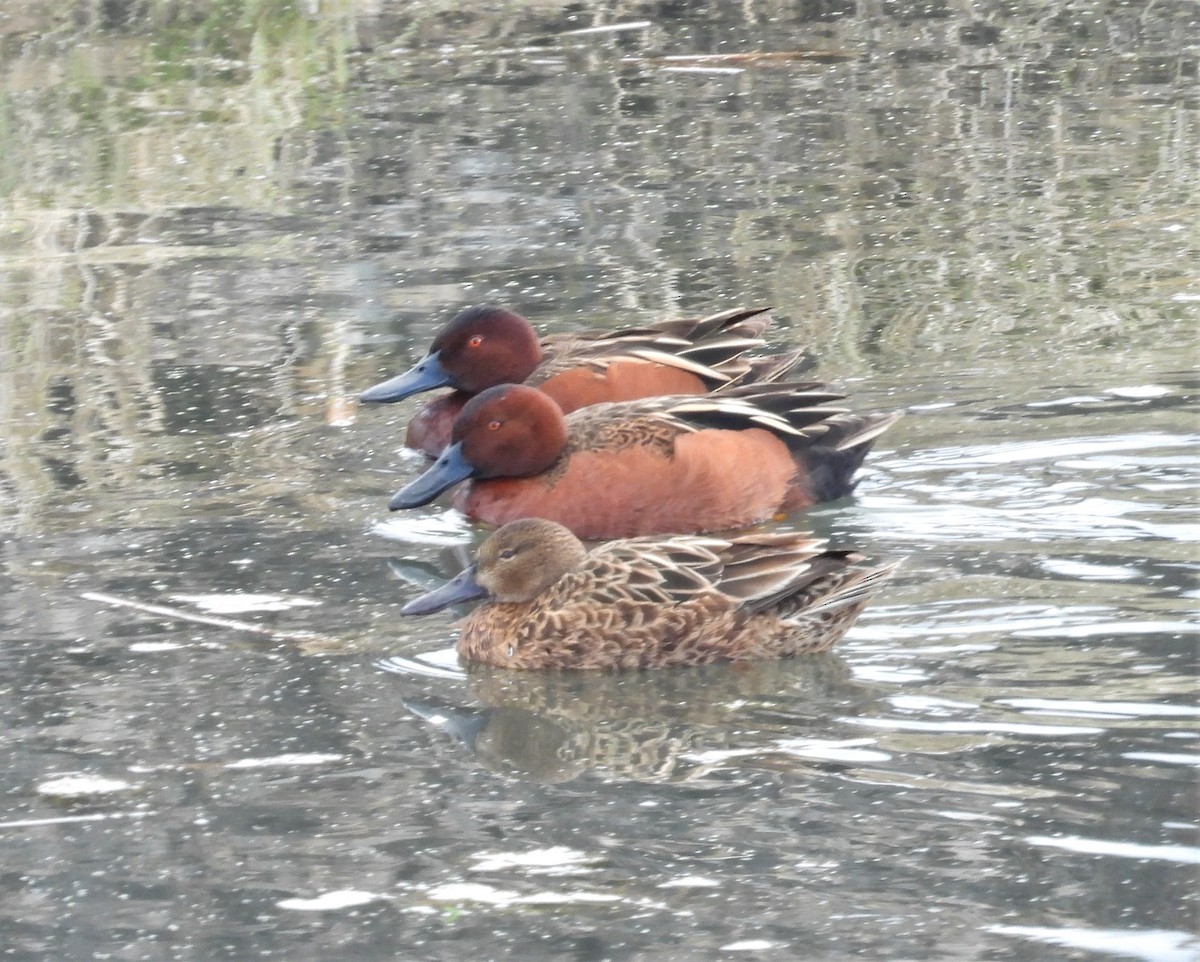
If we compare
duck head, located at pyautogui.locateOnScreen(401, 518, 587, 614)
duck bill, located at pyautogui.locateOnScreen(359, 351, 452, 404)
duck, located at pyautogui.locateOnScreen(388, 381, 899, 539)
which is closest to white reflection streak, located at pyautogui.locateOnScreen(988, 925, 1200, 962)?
duck head, located at pyautogui.locateOnScreen(401, 518, 587, 614)

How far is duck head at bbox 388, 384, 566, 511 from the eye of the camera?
23.5 ft

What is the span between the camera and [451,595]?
19.9 ft

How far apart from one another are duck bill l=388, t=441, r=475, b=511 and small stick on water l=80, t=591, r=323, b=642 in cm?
99

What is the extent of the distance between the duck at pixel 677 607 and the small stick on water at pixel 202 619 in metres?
0.34

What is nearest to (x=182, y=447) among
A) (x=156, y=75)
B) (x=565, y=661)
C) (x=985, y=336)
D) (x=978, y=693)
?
(x=565, y=661)

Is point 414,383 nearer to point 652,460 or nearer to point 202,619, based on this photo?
point 652,460

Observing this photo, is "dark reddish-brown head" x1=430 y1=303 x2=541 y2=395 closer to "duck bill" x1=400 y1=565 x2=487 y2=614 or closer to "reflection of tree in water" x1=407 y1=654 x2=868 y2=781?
"duck bill" x1=400 y1=565 x2=487 y2=614

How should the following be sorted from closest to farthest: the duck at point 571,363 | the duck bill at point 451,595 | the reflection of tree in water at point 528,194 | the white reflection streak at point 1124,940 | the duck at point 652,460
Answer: the white reflection streak at point 1124,940 < the duck bill at point 451,595 < the duck at point 652,460 < the duck at point 571,363 < the reflection of tree in water at point 528,194

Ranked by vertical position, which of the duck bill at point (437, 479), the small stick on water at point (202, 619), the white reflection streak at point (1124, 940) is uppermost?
the duck bill at point (437, 479)

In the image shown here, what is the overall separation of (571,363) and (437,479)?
101 centimetres

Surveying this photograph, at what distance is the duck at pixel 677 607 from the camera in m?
5.80

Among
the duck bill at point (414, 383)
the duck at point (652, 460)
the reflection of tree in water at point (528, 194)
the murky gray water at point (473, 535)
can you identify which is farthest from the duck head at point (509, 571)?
the duck bill at point (414, 383)

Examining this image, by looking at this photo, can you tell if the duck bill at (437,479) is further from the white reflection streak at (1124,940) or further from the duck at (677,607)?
the white reflection streak at (1124,940)

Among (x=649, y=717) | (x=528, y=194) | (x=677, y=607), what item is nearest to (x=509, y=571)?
(x=677, y=607)
